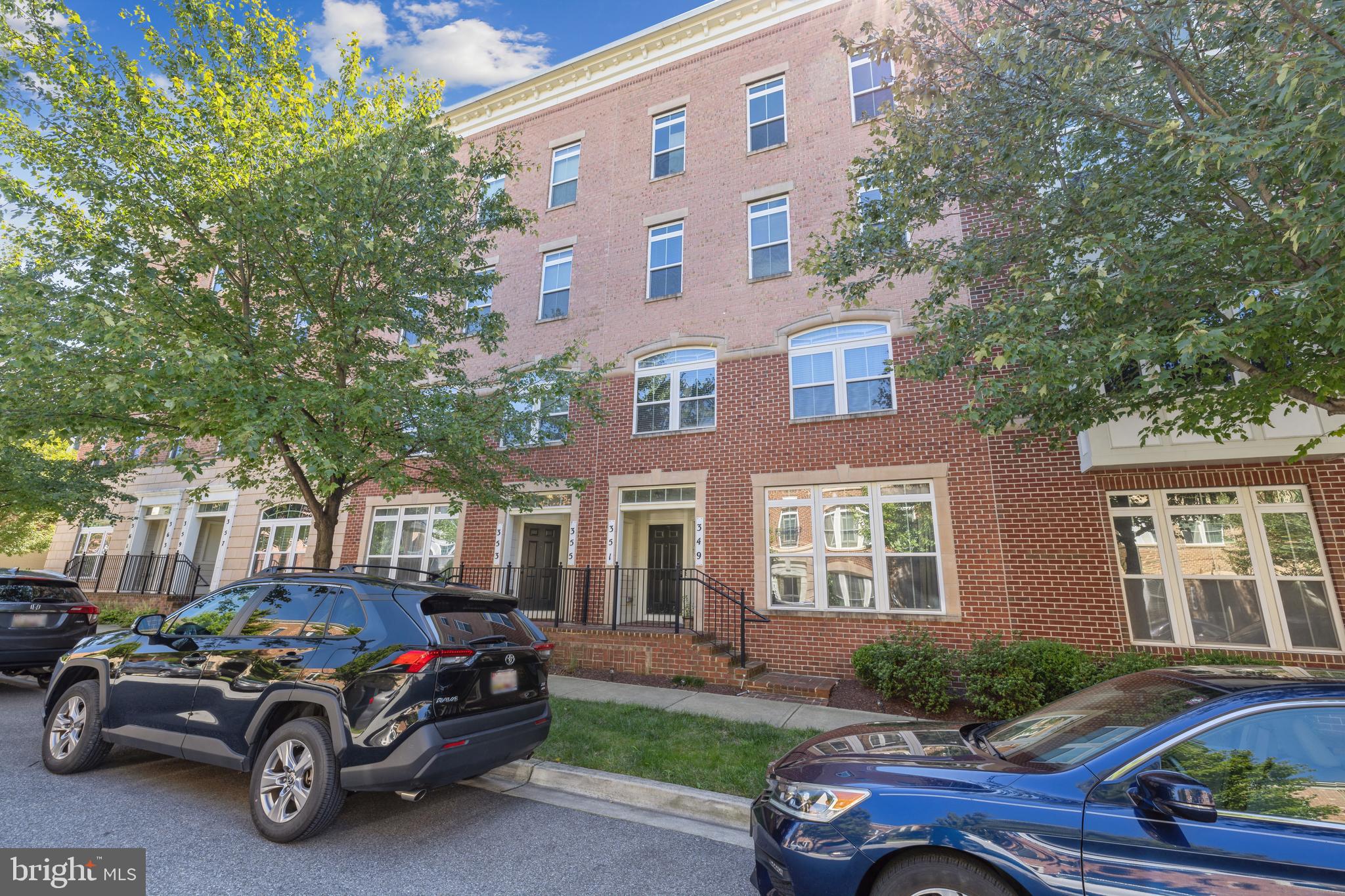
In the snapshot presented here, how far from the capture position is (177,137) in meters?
8.35

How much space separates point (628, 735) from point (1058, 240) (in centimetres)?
703

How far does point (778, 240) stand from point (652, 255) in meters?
2.91

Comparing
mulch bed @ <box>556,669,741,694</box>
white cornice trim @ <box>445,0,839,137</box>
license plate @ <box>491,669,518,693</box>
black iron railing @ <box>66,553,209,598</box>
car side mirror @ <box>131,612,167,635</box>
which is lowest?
mulch bed @ <box>556,669,741,694</box>

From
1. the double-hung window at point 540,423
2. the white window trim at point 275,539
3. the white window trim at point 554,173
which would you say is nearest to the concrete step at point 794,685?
the double-hung window at point 540,423

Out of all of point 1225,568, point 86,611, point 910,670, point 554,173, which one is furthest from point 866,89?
point 86,611

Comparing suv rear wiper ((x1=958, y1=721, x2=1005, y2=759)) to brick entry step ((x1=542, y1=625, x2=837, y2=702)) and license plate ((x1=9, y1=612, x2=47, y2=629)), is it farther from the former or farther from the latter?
license plate ((x1=9, y1=612, x2=47, y2=629))

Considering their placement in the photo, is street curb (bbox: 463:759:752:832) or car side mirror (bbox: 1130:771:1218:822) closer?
car side mirror (bbox: 1130:771:1218:822)

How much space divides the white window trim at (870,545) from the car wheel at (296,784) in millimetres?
7606

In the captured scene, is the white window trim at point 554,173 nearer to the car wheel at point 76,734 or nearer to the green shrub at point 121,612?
the car wheel at point 76,734

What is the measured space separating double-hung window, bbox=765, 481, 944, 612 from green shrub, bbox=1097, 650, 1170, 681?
2211 millimetres

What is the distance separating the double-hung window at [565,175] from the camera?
15.1 metres

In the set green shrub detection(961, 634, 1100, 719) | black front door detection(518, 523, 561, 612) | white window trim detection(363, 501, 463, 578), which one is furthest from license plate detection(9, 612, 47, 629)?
green shrub detection(961, 634, 1100, 719)

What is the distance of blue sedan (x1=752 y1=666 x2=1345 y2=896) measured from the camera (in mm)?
2191

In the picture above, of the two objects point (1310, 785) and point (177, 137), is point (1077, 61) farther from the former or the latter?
point (177, 137)
